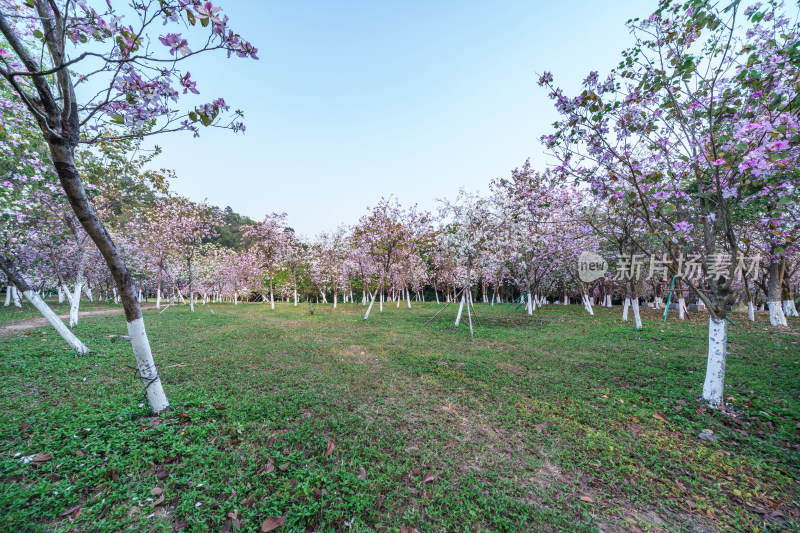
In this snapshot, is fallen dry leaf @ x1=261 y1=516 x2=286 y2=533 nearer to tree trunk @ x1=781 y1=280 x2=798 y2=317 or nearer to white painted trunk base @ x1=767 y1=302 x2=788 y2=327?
white painted trunk base @ x1=767 y1=302 x2=788 y2=327

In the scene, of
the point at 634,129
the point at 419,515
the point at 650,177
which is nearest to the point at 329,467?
the point at 419,515

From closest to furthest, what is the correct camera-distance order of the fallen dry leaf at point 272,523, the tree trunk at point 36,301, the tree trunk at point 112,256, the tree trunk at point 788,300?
the fallen dry leaf at point 272,523, the tree trunk at point 112,256, the tree trunk at point 36,301, the tree trunk at point 788,300

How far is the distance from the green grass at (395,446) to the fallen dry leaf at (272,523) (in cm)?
11

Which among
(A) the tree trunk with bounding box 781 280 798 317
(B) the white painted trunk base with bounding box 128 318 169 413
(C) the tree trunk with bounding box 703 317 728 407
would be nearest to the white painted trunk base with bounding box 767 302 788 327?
(A) the tree trunk with bounding box 781 280 798 317

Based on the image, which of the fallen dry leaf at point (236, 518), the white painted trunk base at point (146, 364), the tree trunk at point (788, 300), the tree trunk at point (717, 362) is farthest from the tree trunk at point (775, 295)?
the white painted trunk base at point (146, 364)

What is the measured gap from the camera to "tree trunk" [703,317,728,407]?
18.3ft

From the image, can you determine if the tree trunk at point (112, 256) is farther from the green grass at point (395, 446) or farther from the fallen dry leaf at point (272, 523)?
the fallen dry leaf at point (272, 523)

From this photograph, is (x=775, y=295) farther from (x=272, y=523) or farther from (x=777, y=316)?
(x=272, y=523)

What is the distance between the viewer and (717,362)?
5625 millimetres

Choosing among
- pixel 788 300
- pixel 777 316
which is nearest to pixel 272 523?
pixel 777 316

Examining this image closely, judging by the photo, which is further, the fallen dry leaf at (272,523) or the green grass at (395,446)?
the green grass at (395,446)

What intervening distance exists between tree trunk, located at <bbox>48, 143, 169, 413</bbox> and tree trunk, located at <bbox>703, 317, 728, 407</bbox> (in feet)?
32.3

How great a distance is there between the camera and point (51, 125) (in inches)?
136

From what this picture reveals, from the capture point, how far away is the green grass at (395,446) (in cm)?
300
